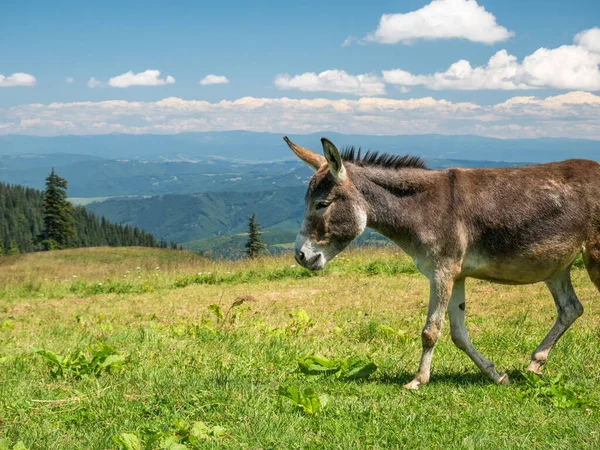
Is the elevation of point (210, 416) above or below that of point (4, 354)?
above

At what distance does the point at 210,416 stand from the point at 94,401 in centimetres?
134

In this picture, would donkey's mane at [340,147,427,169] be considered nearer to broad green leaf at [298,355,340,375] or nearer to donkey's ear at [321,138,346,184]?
donkey's ear at [321,138,346,184]

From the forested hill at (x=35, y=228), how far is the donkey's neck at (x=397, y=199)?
430ft

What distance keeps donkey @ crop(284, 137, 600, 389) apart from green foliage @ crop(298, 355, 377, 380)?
22.7 inches

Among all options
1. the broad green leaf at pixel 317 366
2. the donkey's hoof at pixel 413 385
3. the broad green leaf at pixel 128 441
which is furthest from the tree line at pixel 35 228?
the broad green leaf at pixel 128 441

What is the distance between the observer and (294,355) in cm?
711

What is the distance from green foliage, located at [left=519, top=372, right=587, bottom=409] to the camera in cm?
525

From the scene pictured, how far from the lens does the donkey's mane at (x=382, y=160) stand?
655 cm

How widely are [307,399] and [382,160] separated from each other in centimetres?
302

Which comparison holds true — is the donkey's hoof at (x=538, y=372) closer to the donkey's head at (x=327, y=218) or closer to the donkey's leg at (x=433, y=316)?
the donkey's leg at (x=433, y=316)

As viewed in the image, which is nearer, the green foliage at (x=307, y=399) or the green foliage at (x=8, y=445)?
the green foliage at (x=8, y=445)

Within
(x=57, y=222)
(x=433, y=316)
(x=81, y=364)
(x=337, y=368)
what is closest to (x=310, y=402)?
(x=337, y=368)

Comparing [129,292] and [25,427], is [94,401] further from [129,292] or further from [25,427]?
[129,292]

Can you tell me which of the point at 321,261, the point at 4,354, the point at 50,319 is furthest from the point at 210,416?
the point at 50,319
